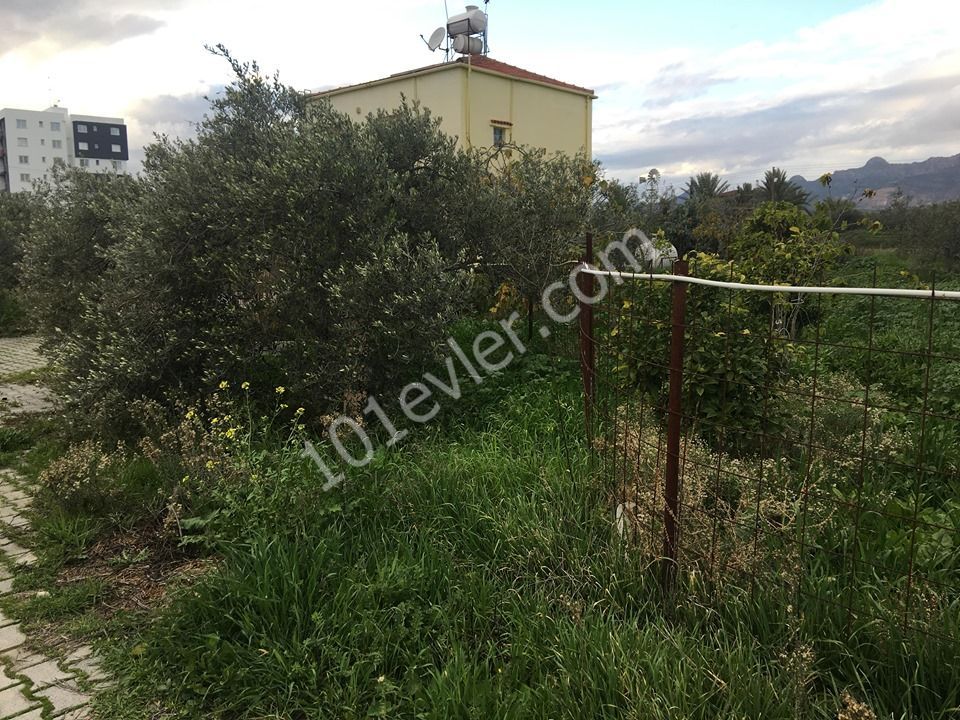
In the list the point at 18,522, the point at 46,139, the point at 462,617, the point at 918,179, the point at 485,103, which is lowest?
the point at 18,522

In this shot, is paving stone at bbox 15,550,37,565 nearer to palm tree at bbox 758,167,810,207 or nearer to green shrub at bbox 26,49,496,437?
green shrub at bbox 26,49,496,437

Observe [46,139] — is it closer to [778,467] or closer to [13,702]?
[13,702]

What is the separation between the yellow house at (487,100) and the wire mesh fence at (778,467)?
534 inches

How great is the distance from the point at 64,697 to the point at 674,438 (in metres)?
2.58

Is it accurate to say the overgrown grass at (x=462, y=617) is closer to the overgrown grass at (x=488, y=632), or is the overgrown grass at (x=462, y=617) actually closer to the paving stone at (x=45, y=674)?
the overgrown grass at (x=488, y=632)

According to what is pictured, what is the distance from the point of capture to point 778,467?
303 centimetres

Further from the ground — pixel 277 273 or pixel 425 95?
pixel 425 95

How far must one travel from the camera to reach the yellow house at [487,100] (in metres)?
18.2

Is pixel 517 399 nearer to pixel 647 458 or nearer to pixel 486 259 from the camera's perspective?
pixel 486 259

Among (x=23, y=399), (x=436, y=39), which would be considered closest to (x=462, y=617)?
(x=23, y=399)

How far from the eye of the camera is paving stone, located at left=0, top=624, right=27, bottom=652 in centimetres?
280

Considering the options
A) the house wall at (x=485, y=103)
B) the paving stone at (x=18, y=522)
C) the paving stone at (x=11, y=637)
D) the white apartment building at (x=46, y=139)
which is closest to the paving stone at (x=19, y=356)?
the paving stone at (x=18, y=522)

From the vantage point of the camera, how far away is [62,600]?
10.1ft

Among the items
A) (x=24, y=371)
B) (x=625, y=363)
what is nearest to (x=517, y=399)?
(x=625, y=363)
